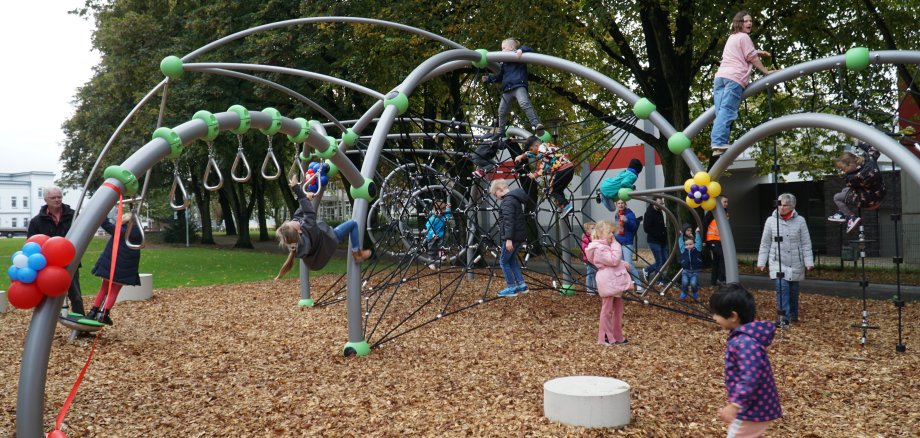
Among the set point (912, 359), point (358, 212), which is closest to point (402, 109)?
point (358, 212)

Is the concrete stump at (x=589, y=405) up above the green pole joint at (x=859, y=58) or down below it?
below

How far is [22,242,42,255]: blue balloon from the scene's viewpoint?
Result: 12.6 ft

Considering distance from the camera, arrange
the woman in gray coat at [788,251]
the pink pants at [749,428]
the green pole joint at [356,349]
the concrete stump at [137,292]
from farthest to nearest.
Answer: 1. the concrete stump at [137,292]
2. the woman in gray coat at [788,251]
3. the green pole joint at [356,349]
4. the pink pants at [749,428]

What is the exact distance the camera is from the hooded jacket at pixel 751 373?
3.25 m

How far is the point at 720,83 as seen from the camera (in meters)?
6.99

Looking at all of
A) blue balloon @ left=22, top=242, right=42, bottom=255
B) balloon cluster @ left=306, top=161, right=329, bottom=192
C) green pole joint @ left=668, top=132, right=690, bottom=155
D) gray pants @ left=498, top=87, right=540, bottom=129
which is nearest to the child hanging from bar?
gray pants @ left=498, top=87, right=540, bottom=129

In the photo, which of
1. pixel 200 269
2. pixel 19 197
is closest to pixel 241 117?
pixel 200 269

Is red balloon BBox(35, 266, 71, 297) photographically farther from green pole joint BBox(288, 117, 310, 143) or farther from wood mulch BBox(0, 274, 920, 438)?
green pole joint BBox(288, 117, 310, 143)

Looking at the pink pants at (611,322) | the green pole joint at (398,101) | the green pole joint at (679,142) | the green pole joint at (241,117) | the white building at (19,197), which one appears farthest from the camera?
the white building at (19,197)

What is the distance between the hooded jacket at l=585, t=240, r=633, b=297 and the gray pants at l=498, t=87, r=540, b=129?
8.48ft

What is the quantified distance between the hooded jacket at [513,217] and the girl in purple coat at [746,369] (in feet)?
16.7

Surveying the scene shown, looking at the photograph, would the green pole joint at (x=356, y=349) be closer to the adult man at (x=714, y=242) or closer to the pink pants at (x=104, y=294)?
the pink pants at (x=104, y=294)

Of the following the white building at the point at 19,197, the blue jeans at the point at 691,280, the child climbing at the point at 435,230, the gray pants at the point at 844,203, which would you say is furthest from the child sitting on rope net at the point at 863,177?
Answer: the white building at the point at 19,197

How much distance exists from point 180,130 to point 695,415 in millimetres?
4132
